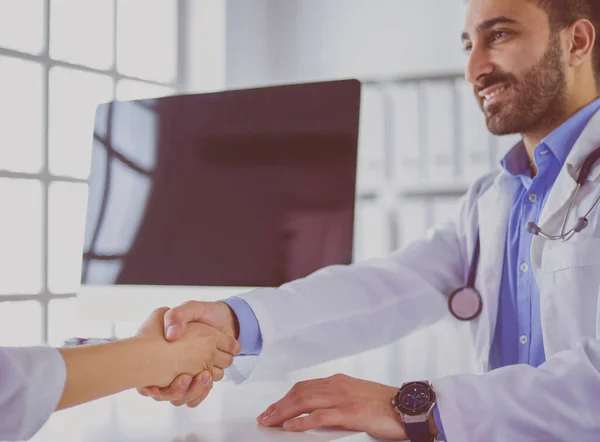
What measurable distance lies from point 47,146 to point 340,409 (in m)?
1.41

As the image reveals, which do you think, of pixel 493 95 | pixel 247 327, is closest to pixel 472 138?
pixel 493 95

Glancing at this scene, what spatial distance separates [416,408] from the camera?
3.08 ft

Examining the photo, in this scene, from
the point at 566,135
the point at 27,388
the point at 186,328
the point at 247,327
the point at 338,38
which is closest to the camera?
the point at 27,388

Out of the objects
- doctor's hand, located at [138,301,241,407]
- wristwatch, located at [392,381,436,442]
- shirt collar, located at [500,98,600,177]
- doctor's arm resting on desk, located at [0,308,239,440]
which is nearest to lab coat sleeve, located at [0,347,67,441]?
doctor's arm resting on desk, located at [0,308,239,440]

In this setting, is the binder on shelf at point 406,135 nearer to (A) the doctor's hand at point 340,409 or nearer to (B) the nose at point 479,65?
(B) the nose at point 479,65

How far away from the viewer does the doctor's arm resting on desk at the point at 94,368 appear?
29.4 inches

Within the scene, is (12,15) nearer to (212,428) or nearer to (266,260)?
(266,260)

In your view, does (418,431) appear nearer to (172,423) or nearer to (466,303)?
(172,423)

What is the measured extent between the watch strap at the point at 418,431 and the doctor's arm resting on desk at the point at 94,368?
Answer: 1.11 ft

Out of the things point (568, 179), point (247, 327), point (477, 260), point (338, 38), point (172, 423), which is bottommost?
point (172, 423)

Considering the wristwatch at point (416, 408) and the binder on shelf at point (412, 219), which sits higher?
the binder on shelf at point (412, 219)

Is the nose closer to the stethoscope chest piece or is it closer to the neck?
the neck

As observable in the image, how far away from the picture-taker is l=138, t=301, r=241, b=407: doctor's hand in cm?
107

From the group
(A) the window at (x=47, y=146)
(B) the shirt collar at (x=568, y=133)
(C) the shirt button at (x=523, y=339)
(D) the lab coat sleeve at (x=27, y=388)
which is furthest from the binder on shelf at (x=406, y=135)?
(D) the lab coat sleeve at (x=27, y=388)
